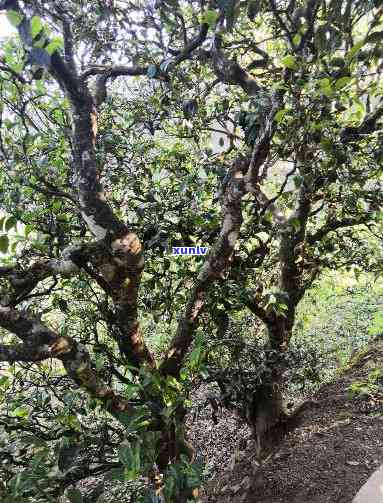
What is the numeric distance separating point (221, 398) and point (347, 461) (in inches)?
37.2

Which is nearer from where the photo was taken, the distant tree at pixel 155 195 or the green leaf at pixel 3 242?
the distant tree at pixel 155 195

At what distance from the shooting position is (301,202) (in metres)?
3.19

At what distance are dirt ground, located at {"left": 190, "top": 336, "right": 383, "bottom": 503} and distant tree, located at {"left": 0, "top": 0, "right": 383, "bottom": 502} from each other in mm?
323

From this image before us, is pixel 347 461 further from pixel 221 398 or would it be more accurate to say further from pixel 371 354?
pixel 371 354

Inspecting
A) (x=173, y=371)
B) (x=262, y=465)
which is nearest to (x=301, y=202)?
(x=173, y=371)

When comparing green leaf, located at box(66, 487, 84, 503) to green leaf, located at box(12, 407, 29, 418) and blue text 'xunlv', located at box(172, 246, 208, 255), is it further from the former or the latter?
blue text 'xunlv', located at box(172, 246, 208, 255)

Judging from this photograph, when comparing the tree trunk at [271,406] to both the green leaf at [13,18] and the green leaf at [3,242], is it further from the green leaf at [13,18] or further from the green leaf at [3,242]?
the green leaf at [13,18]

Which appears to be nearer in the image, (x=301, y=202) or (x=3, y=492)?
(x=3, y=492)

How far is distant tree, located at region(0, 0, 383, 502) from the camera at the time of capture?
178cm

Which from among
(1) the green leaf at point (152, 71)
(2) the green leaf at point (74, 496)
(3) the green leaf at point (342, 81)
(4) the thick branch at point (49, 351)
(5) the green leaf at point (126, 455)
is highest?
(1) the green leaf at point (152, 71)

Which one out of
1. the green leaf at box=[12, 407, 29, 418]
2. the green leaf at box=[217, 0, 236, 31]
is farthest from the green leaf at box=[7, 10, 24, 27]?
the green leaf at box=[12, 407, 29, 418]

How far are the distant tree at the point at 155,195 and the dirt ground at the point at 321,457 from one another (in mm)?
323

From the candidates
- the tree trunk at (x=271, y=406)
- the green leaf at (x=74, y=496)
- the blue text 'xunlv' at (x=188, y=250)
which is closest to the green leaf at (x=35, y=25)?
the blue text 'xunlv' at (x=188, y=250)

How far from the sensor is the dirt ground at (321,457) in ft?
8.93
